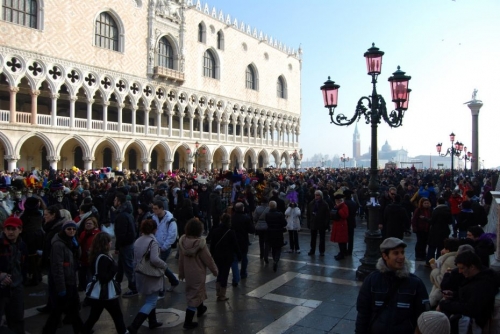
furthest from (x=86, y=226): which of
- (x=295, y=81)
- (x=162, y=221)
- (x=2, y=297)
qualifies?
(x=295, y=81)

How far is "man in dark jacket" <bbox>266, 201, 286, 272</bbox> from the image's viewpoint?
719cm

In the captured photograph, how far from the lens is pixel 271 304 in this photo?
5379 mm

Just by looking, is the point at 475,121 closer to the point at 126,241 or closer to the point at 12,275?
the point at 126,241

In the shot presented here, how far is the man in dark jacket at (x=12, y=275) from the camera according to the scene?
371 cm

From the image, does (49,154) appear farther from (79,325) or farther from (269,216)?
(79,325)

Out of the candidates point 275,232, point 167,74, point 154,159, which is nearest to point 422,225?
point 275,232

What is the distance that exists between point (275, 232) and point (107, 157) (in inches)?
983

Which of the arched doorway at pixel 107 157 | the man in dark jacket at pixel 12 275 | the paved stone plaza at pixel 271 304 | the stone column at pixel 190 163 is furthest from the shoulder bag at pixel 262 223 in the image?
the stone column at pixel 190 163

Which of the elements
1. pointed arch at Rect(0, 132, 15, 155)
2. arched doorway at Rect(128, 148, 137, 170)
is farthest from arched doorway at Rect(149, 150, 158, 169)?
pointed arch at Rect(0, 132, 15, 155)

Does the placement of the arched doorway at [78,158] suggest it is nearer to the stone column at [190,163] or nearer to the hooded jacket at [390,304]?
the stone column at [190,163]

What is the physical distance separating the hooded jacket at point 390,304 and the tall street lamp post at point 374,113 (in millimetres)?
3686

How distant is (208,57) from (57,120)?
636 inches

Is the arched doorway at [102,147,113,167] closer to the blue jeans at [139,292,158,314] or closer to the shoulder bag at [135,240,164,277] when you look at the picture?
the shoulder bag at [135,240,164,277]

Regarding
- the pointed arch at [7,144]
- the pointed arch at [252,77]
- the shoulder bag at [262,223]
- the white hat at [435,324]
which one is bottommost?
the shoulder bag at [262,223]
